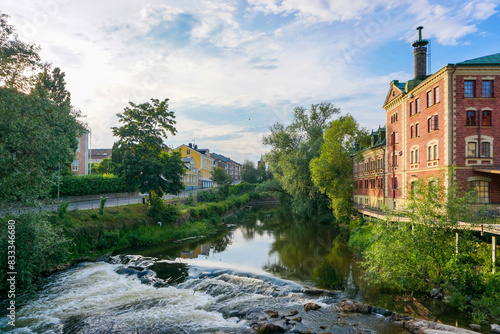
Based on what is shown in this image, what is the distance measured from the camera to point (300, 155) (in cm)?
4012

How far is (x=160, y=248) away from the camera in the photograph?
2394 cm

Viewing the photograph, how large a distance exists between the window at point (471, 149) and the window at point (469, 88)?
3.23 meters

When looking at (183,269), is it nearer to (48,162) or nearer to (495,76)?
(48,162)

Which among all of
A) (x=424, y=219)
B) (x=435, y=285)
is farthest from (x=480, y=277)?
(x=424, y=219)

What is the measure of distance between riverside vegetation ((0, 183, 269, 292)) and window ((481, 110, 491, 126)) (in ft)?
81.4

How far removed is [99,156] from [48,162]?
275 ft

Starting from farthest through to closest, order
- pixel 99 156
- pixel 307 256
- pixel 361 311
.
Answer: pixel 99 156, pixel 307 256, pixel 361 311

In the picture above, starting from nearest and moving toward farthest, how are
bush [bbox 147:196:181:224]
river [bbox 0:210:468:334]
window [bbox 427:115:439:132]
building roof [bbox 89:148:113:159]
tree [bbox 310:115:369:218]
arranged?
river [bbox 0:210:468:334] → window [bbox 427:115:439:132] → bush [bbox 147:196:181:224] → tree [bbox 310:115:369:218] → building roof [bbox 89:148:113:159]

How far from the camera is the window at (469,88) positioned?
19688 mm

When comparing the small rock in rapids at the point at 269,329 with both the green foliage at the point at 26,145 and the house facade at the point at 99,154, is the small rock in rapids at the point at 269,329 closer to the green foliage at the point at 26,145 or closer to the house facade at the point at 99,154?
the green foliage at the point at 26,145

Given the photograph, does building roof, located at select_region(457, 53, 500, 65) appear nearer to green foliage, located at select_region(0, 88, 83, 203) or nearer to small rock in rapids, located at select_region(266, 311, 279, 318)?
small rock in rapids, located at select_region(266, 311, 279, 318)

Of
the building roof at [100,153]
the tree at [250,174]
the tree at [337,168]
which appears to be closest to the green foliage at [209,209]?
the tree at [337,168]

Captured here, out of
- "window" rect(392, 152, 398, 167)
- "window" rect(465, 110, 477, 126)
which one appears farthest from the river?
"window" rect(465, 110, 477, 126)

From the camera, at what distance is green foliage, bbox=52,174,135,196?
29.0m
